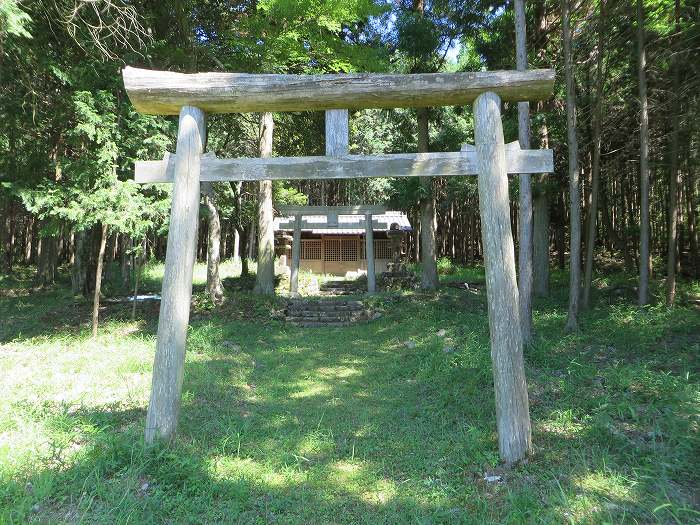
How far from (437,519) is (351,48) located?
40.8ft

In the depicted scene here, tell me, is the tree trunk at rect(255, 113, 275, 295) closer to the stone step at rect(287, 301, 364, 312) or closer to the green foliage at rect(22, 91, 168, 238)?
the stone step at rect(287, 301, 364, 312)

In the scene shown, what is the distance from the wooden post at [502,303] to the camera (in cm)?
427

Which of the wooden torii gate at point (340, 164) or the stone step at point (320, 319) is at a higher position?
the wooden torii gate at point (340, 164)

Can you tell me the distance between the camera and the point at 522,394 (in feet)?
14.1

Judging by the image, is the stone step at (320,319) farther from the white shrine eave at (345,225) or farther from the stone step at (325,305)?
the white shrine eave at (345,225)

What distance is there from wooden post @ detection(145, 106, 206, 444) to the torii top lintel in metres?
0.39

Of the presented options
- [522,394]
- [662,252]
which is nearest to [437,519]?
[522,394]

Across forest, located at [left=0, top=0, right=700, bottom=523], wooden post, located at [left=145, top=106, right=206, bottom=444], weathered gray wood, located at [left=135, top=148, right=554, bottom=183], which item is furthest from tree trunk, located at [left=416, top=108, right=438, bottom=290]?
wooden post, located at [left=145, top=106, right=206, bottom=444]

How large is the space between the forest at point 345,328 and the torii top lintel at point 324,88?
3.46 metres

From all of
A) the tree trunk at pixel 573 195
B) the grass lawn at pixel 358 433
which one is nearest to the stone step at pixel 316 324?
the grass lawn at pixel 358 433

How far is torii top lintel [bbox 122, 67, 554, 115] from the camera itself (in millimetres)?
4566

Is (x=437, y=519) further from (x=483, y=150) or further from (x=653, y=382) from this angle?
(x=653, y=382)

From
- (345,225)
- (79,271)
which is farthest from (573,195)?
(79,271)

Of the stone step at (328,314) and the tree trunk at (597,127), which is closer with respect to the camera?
the tree trunk at (597,127)
